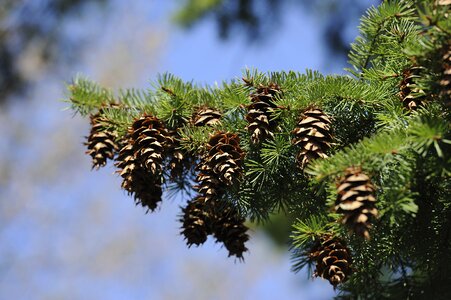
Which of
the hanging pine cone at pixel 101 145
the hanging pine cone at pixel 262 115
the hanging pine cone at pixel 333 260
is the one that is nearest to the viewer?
the hanging pine cone at pixel 333 260

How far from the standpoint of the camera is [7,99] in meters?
7.29

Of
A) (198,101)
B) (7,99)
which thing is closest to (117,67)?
(7,99)

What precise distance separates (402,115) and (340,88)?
140 millimetres

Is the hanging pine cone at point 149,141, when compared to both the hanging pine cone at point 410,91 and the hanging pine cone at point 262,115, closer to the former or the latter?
the hanging pine cone at point 262,115

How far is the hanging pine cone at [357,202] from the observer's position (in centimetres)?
106

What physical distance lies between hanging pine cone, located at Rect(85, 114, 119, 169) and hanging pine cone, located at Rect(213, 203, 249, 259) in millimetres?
313

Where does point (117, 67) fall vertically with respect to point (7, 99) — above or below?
above

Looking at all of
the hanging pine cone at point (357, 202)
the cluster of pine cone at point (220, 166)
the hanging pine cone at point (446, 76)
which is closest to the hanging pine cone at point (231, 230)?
the cluster of pine cone at point (220, 166)

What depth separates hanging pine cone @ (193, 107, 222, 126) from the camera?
144 cm

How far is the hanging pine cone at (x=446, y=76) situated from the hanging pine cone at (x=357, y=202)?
19 cm

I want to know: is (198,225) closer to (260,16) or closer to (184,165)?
(184,165)

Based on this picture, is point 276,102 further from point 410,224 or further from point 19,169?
point 19,169

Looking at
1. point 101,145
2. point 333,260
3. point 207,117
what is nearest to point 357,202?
point 333,260

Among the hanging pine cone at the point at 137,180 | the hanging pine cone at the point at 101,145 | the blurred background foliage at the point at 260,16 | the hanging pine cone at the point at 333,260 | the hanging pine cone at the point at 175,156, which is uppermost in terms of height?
the blurred background foliage at the point at 260,16
